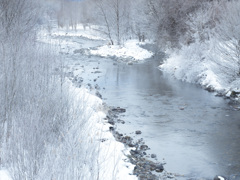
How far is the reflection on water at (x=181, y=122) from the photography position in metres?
→ 7.90

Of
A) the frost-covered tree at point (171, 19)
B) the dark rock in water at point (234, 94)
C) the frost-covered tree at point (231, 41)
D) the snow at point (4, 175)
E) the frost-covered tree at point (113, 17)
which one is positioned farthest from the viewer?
the frost-covered tree at point (113, 17)

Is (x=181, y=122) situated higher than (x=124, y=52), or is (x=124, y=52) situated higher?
(x=124, y=52)

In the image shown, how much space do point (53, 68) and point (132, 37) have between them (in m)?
42.2

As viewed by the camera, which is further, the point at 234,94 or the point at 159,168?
the point at 234,94

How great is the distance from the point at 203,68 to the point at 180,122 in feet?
28.0

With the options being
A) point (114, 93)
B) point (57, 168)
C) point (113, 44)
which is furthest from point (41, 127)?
point (113, 44)

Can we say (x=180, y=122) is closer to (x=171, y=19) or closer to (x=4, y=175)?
(x=4, y=175)

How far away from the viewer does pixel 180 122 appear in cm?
1105

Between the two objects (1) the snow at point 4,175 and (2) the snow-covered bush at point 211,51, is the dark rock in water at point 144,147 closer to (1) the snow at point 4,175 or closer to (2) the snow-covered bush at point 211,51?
(1) the snow at point 4,175

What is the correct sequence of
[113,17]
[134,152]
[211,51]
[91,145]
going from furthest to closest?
1. [113,17]
2. [211,51]
3. [134,152]
4. [91,145]

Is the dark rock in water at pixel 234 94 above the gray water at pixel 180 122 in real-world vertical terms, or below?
above

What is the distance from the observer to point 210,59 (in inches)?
616

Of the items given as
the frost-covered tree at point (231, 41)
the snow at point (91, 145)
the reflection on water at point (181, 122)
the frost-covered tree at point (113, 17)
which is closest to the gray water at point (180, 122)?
the reflection on water at point (181, 122)

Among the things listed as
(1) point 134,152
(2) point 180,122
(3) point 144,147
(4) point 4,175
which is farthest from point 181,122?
(4) point 4,175
